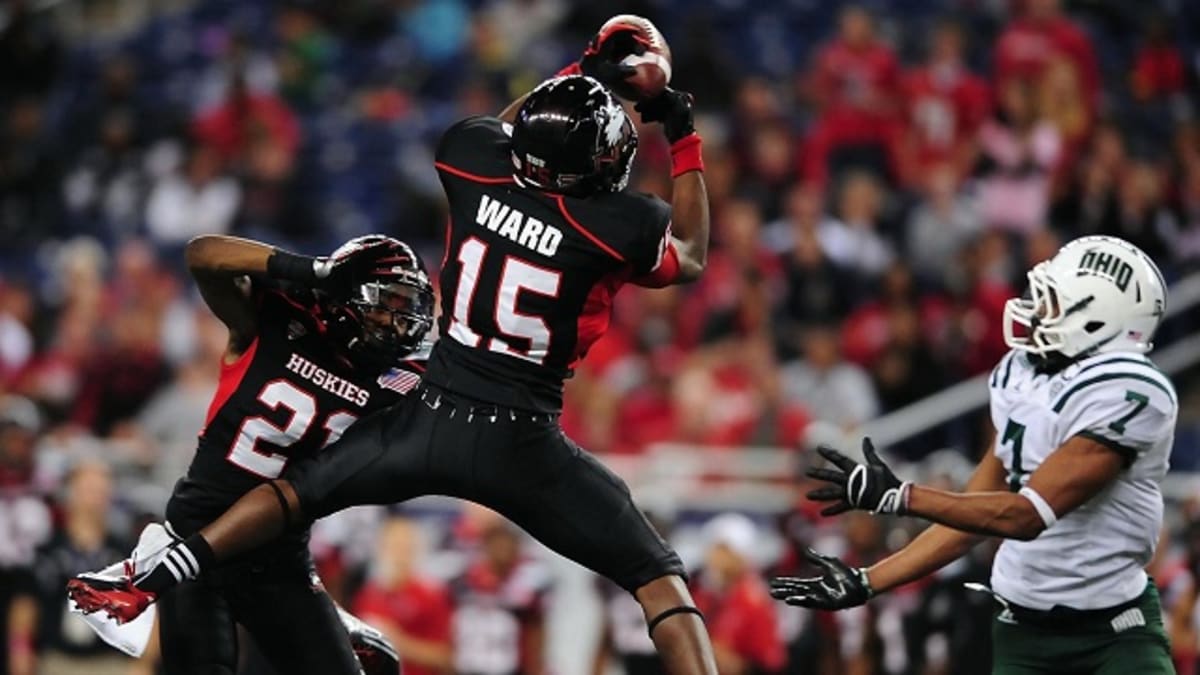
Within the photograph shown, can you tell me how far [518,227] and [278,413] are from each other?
1.02 meters

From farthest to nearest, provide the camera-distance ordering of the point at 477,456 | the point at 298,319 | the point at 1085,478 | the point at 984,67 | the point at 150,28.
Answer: the point at 150,28, the point at 984,67, the point at 298,319, the point at 477,456, the point at 1085,478

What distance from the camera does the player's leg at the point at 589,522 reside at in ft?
19.7

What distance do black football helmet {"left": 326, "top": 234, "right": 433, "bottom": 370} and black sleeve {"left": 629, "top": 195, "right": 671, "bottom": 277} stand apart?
2.24 feet

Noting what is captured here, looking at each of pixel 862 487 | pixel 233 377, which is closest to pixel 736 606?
pixel 233 377

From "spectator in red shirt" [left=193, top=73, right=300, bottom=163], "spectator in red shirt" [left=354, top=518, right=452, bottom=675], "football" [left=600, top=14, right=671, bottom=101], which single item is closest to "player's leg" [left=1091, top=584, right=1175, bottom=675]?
"football" [left=600, top=14, right=671, bottom=101]

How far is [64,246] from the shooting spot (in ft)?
44.9

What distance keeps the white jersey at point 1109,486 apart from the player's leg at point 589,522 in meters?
0.89

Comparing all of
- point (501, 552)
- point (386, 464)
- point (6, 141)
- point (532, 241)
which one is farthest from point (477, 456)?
point (6, 141)

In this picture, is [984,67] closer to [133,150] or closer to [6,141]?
[133,150]

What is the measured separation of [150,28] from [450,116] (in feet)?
9.11

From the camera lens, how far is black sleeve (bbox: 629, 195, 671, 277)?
239 inches

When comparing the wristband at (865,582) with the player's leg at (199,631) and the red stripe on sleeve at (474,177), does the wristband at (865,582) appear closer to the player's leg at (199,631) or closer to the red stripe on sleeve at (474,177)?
the red stripe on sleeve at (474,177)

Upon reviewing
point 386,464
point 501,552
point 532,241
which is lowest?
point 501,552

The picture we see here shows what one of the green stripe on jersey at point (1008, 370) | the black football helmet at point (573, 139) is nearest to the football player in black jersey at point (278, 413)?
the black football helmet at point (573, 139)
